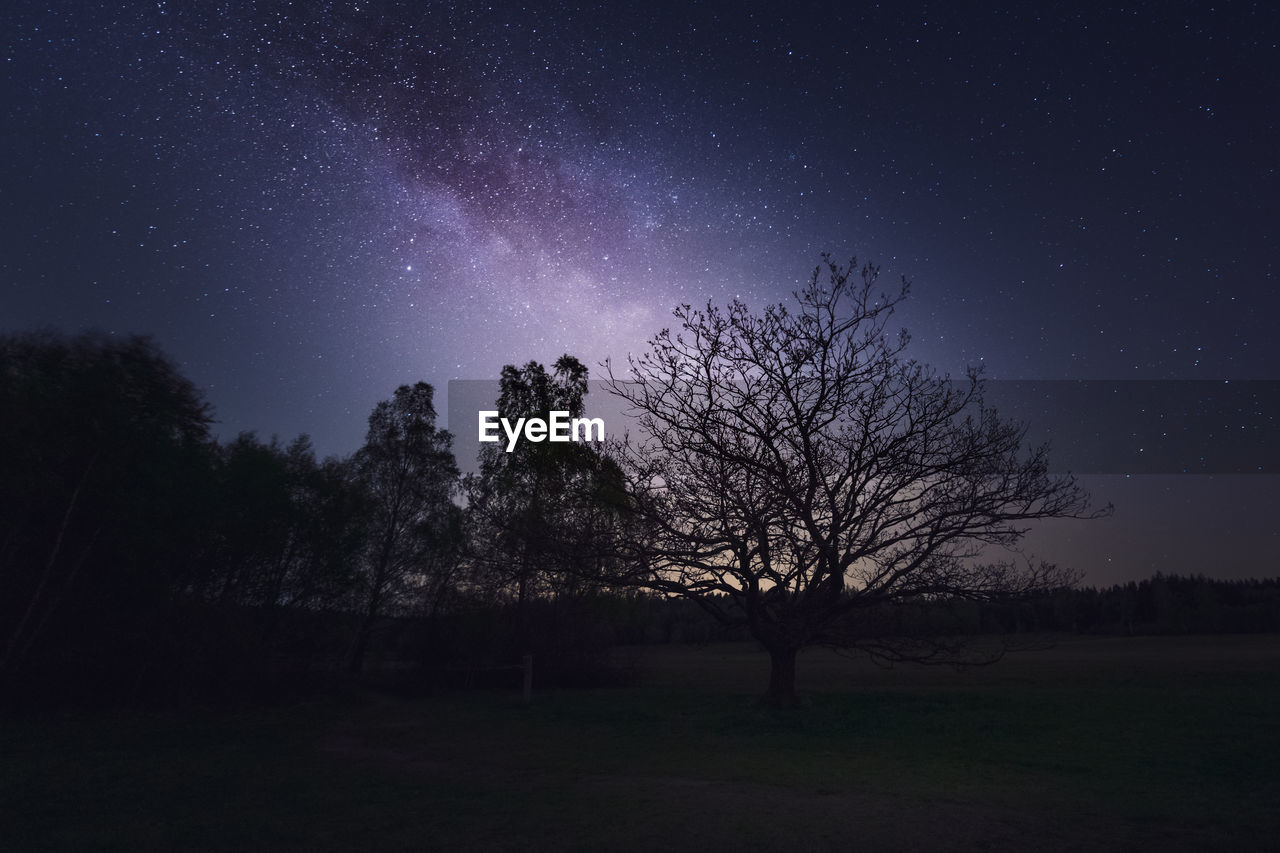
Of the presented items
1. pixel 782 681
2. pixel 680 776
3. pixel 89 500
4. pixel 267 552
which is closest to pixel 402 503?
pixel 267 552

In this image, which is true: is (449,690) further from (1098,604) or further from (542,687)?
(1098,604)

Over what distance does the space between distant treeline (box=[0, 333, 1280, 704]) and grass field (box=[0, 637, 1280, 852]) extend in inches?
86.4

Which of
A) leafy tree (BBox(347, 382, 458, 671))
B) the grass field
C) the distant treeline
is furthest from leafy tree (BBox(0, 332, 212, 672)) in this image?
leafy tree (BBox(347, 382, 458, 671))

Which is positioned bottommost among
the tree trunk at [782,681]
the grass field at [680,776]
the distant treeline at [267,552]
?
Result: the grass field at [680,776]

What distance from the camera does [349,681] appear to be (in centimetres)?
2425

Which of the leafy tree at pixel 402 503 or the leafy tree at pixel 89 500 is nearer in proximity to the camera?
the leafy tree at pixel 89 500

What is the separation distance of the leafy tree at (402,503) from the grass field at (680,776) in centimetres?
795

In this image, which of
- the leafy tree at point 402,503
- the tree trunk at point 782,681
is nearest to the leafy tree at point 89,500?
the leafy tree at point 402,503

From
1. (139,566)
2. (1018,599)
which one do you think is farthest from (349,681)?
(1018,599)

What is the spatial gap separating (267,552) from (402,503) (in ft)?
19.3

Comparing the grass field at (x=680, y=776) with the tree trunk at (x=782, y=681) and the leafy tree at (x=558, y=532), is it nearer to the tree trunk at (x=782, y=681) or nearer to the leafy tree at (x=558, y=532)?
the tree trunk at (x=782, y=681)

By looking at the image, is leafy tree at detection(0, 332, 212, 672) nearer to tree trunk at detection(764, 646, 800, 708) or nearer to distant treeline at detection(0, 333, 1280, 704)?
distant treeline at detection(0, 333, 1280, 704)

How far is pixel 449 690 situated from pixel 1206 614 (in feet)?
233

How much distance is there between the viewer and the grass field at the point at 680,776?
21.5 ft
